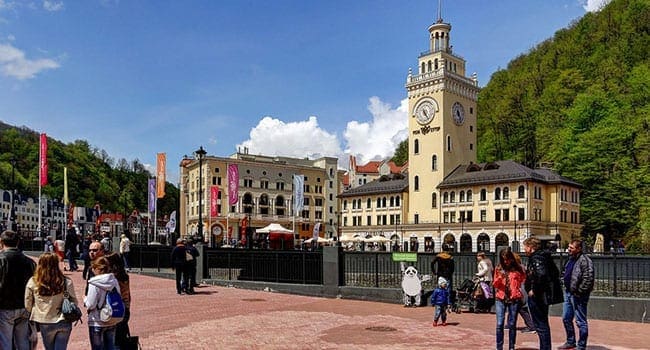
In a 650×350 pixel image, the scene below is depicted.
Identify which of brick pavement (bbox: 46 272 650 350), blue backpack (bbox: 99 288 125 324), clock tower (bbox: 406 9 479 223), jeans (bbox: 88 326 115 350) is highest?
clock tower (bbox: 406 9 479 223)

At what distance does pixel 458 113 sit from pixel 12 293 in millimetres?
80465

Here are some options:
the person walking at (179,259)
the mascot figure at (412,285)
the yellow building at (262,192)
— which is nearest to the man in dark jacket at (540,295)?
the mascot figure at (412,285)

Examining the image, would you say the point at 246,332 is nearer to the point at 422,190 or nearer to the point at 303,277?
the point at 303,277

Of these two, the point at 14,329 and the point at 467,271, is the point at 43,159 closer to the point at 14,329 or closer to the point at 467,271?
the point at 467,271

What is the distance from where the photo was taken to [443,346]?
36.1 ft

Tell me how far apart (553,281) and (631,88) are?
265ft

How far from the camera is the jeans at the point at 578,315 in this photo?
1013 cm

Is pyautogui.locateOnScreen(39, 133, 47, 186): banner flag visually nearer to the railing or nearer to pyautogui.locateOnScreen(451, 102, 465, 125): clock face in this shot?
the railing

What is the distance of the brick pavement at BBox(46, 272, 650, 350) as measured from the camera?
1116 centimetres

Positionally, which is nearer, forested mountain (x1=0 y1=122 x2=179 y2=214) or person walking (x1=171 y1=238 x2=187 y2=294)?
person walking (x1=171 y1=238 x2=187 y2=294)

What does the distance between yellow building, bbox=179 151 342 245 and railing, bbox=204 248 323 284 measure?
75178mm

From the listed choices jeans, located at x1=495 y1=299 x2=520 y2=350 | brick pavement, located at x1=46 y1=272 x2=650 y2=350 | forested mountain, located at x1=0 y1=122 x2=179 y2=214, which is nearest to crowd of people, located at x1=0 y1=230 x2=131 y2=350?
brick pavement, located at x1=46 y1=272 x2=650 y2=350

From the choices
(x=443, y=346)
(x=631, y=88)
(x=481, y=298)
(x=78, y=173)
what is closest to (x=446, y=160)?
(x=631, y=88)

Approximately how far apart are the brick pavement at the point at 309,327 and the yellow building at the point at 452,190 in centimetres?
5374
